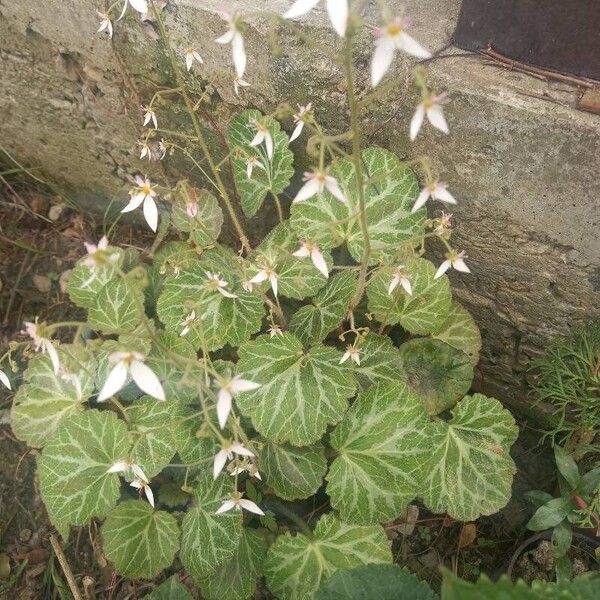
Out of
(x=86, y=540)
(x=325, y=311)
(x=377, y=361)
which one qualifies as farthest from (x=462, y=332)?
(x=86, y=540)

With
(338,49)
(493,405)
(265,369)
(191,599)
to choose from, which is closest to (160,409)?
(265,369)

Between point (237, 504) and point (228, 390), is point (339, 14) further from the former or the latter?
point (237, 504)

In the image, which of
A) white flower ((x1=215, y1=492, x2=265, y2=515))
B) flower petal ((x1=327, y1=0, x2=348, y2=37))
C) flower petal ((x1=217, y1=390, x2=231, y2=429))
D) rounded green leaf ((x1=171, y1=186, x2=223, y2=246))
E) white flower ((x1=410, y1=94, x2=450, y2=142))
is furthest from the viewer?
rounded green leaf ((x1=171, y1=186, x2=223, y2=246))

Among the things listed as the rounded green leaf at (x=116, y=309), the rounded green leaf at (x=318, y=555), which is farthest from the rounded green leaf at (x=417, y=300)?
the rounded green leaf at (x=116, y=309)

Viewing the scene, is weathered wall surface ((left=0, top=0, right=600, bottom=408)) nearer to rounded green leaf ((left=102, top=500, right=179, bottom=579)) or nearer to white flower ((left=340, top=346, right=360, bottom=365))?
white flower ((left=340, top=346, right=360, bottom=365))

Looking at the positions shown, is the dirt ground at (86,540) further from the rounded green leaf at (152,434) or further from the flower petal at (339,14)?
the flower petal at (339,14)

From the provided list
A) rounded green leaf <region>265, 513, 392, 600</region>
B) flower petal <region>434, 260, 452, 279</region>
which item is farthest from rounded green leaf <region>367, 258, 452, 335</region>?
rounded green leaf <region>265, 513, 392, 600</region>
